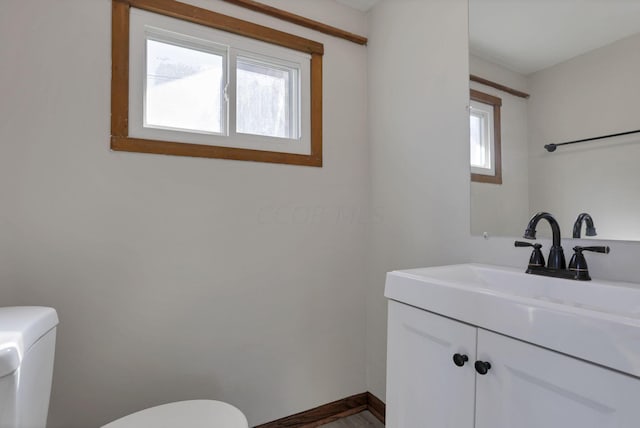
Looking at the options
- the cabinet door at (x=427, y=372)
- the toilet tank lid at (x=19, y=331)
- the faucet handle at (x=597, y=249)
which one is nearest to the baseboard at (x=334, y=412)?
the cabinet door at (x=427, y=372)

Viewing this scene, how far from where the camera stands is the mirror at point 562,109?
0.93 m

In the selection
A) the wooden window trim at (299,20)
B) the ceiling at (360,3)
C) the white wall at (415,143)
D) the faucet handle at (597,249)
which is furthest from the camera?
the ceiling at (360,3)

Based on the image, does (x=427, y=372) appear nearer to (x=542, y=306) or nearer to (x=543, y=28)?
(x=542, y=306)

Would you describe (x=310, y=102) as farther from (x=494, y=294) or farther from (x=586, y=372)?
(x=586, y=372)

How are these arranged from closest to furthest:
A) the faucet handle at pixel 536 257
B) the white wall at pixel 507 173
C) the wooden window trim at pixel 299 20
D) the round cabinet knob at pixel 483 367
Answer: the round cabinet knob at pixel 483 367 → the faucet handle at pixel 536 257 → the white wall at pixel 507 173 → the wooden window trim at pixel 299 20

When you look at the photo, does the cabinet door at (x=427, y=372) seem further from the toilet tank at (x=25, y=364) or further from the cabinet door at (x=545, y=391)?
the toilet tank at (x=25, y=364)

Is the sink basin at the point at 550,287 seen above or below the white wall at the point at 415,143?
below

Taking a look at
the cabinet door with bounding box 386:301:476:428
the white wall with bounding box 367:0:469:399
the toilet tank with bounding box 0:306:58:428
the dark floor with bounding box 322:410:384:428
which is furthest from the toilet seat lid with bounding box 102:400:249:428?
the white wall with bounding box 367:0:469:399

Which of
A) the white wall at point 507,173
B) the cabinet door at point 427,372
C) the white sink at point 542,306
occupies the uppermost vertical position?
the white wall at point 507,173

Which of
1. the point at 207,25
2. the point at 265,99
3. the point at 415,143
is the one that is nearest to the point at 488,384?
the point at 415,143

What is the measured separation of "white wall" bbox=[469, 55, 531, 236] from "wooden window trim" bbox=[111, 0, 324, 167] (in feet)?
2.59

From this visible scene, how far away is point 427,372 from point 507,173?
82 centimetres

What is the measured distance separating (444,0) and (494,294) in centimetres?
136

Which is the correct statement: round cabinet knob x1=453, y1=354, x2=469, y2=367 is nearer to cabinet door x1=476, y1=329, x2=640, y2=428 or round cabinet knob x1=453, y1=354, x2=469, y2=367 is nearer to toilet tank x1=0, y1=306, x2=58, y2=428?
cabinet door x1=476, y1=329, x2=640, y2=428
